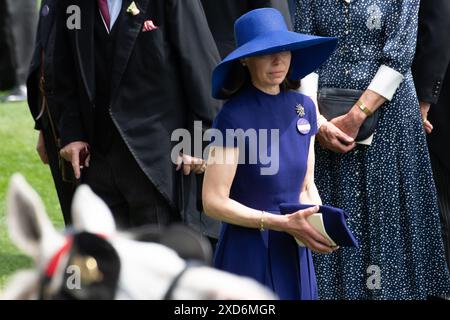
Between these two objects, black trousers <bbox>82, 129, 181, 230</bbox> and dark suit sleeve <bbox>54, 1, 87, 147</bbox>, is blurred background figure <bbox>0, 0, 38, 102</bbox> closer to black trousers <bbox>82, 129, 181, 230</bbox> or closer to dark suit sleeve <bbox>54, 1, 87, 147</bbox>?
dark suit sleeve <bbox>54, 1, 87, 147</bbox>

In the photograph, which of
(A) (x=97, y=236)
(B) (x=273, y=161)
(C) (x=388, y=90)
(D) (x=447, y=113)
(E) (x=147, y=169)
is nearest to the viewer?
(A) (x=97, y=236)

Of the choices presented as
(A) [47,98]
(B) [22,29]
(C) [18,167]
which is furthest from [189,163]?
(B) [22,29]

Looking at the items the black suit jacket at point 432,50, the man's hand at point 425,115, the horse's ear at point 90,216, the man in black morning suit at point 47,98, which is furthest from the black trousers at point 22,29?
the horse's ear at point 90,216

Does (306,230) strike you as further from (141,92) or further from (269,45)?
(141,92)

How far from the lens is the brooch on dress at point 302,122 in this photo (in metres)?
4.59

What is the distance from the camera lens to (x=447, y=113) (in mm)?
6367

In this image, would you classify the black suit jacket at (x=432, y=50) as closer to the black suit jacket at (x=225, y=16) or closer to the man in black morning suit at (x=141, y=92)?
the black suit jacket at (x=225, y=16)

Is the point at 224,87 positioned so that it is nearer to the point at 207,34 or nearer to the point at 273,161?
the point at 273,161

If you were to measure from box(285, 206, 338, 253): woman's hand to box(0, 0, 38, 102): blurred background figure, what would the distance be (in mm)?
7719

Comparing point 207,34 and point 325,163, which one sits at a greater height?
point 207,34

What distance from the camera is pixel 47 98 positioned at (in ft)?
18.4

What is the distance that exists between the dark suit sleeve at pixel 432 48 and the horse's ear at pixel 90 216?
3467mm
